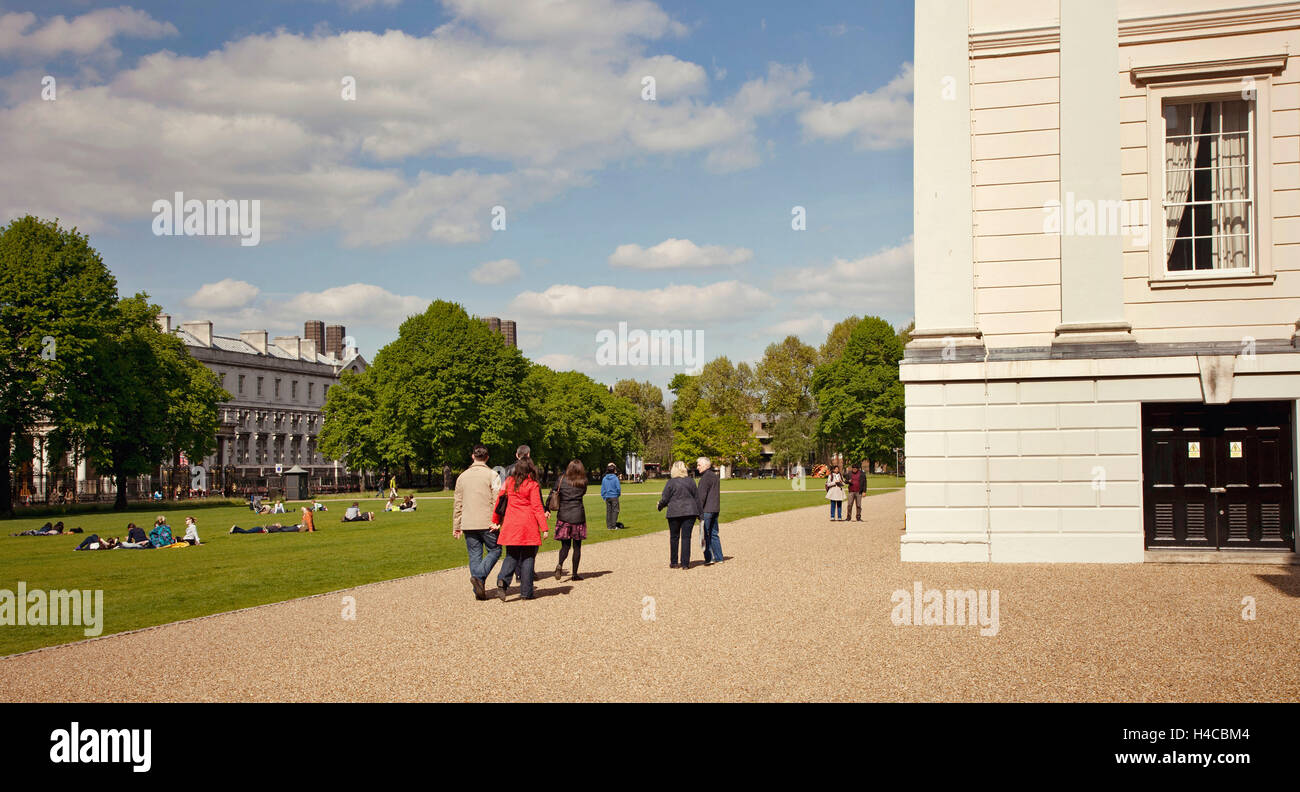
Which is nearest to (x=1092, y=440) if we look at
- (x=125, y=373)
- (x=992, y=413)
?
(x=992, y=413)

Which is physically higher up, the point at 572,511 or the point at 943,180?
the point at 943,180

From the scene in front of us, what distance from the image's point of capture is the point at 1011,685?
7.77m

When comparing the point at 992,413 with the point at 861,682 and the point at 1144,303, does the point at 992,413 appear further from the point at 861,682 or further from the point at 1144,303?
the point at 861,682

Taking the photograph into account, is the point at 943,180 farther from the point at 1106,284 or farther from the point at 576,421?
the point at 576,421

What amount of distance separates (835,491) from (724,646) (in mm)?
21595

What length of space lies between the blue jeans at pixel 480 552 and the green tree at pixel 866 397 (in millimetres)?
69685

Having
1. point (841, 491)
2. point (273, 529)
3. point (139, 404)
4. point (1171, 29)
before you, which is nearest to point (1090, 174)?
point (1171, 29)

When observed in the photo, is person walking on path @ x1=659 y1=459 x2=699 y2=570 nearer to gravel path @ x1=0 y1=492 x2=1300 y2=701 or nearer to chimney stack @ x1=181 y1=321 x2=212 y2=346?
gravel path @ x1=0 y1=492 x2=1300 y2=701

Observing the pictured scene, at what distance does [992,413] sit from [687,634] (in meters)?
9.00

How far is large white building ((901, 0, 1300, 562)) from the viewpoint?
16.4 meters

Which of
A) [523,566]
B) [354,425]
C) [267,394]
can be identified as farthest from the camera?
[267,394]

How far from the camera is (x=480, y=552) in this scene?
1363 centimetres

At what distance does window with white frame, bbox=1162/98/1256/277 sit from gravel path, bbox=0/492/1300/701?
218 inches

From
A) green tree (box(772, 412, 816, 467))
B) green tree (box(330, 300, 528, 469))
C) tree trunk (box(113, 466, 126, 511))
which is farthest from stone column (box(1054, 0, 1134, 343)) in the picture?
green tree (box(772, 412, 816, 467))
